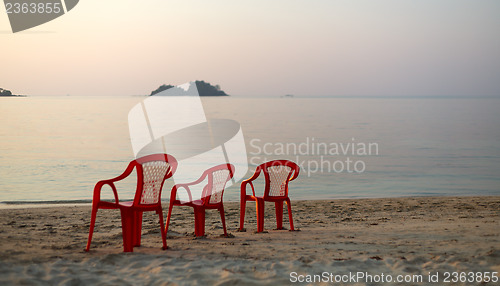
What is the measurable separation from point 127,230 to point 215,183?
139cm

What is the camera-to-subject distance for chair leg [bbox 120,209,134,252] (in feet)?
17.4

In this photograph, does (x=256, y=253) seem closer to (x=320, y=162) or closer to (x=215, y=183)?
(x=215, y=183)

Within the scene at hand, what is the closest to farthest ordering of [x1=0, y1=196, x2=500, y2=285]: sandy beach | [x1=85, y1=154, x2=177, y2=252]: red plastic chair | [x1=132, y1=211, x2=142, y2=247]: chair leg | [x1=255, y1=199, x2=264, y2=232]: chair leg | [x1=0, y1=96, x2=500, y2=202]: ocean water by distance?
[x1=0, y1=196, x2=500, y2=285]: sandy beach
[x1=85, y1=154, x2=177, y2=252]: red plastic chair
[x1=132, y1=211, x2=142, y2=247]: chair leg
[x1=255, y1=199, x2=264, y2=232]: chair leg
[x1=0, y1=96, x2=500, y2=202]: ocean water

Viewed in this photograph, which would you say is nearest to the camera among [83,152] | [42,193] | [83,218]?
[83,218]

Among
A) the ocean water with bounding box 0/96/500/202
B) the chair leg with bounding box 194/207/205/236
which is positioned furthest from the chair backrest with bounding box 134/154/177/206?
the ocean water with bounding box 0/96/500/202

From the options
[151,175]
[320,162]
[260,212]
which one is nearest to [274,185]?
[260,212]

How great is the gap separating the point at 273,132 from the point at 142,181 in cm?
3052

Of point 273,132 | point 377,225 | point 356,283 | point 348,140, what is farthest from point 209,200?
point 273,132

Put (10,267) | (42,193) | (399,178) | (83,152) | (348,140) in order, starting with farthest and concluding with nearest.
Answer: (348,140)
(83,152)
(399,178)
(42,193)
(10,267)

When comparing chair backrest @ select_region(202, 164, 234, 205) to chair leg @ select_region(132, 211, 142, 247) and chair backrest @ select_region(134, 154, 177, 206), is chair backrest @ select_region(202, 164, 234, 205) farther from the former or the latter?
chair leg @ select_region(132, 211, 142, 247)

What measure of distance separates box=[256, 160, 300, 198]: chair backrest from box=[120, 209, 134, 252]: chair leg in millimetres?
2135

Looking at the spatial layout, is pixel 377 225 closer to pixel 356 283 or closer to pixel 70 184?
pixel 356 283

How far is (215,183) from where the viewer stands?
6.32 m

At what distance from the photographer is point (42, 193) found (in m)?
12.9
